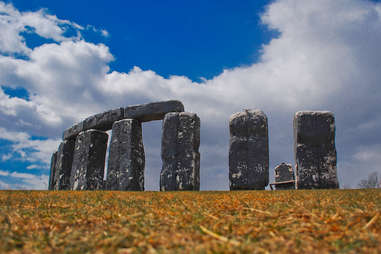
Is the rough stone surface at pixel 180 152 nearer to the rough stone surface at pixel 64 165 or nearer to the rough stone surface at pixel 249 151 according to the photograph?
the rough stone surface at pixel 249 151

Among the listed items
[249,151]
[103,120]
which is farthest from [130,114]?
[249,151]

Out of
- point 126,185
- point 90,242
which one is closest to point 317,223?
point 90,242

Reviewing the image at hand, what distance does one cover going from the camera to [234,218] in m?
3.72

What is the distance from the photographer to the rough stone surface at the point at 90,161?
504 inches

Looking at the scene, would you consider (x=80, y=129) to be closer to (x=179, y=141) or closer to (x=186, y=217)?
(x=179, y=141)

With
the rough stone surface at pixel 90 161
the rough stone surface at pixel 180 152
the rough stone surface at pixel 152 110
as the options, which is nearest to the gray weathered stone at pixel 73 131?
the rough stone surface at pixel 90 161

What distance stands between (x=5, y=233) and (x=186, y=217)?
1.81m

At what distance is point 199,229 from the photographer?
321 cm

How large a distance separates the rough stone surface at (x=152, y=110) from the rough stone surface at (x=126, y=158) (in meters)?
0.31

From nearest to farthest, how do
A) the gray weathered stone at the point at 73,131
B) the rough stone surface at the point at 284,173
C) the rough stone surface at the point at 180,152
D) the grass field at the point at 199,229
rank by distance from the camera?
the grass field at the point at 199,229 → the rough stone surface at the point at 180,152 → the gray weathered stone at the point at 73,131 → the rough stone surface at the point at 284,173

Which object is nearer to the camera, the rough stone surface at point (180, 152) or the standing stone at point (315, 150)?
the standing stone at point (315, 150)

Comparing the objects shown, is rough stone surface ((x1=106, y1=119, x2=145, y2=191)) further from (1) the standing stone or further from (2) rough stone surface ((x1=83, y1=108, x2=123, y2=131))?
(1) the standing stone

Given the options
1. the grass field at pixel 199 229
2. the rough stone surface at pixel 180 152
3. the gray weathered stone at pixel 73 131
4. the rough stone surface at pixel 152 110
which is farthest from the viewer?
the gray weathered stone at pixel 73 131

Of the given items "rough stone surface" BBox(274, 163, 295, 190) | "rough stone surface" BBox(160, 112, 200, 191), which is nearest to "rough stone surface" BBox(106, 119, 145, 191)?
"rough stone surface" BBox(160, 112, 200, 191)
